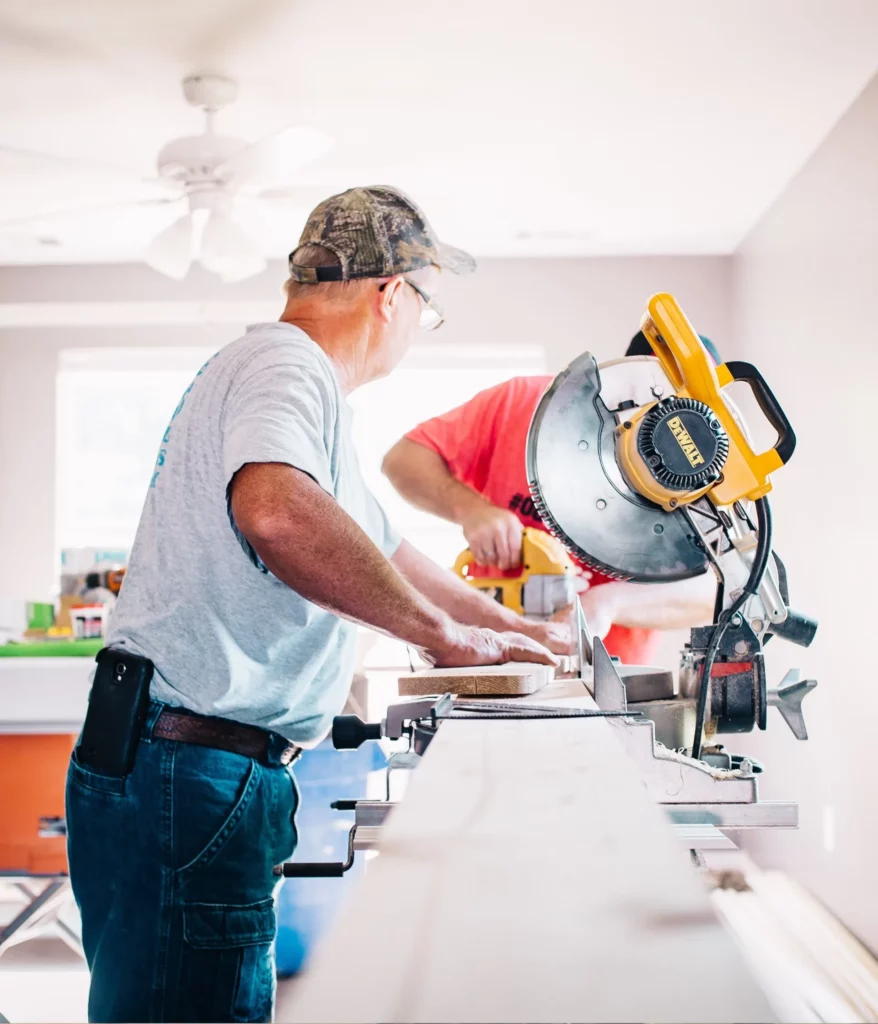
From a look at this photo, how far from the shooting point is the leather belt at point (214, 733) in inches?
47.5

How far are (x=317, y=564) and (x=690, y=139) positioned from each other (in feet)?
10.6

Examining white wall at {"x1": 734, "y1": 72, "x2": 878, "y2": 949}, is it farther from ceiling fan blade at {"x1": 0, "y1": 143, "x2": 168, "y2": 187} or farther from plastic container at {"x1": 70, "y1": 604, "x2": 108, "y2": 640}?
plastic container at {"x1": 70, "y1": 604, "x2": 108, "y2": 640}

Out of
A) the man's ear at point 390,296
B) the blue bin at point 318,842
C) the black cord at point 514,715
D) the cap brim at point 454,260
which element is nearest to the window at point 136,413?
the blue bin at point 318,842

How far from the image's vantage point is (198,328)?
535cm

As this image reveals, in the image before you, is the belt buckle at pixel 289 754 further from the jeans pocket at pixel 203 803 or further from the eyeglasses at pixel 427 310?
the eyeglasses at pixel 427 310

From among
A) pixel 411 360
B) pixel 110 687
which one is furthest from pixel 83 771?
pixel 411 360

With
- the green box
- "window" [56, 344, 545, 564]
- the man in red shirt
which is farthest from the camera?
"window" [56, 344, 545, 564]

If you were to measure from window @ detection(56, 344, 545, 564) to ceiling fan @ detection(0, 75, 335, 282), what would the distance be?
68.0 inches

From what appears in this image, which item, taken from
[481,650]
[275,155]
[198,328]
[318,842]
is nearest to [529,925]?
[481,650]

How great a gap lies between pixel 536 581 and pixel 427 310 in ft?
1.71

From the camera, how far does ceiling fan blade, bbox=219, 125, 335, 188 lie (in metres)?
2.86

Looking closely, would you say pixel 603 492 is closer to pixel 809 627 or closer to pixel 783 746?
pixel 809 627

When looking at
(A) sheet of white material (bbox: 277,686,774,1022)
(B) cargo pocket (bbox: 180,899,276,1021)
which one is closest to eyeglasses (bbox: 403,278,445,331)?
(B) cargo pocket (bbox: 180,899,276,1021)

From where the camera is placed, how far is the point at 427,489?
2426mm
